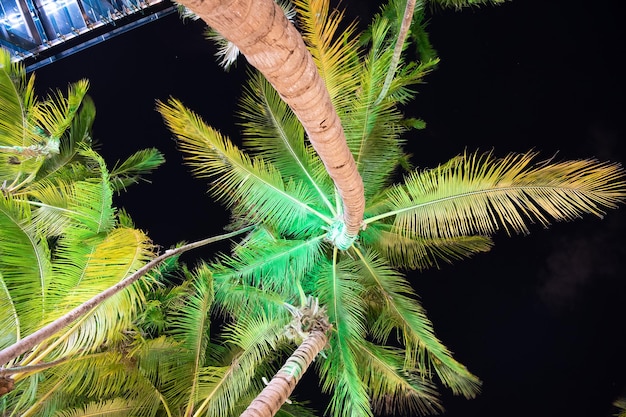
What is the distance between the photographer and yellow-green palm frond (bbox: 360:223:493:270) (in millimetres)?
5637

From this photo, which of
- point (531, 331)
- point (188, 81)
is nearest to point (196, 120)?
point (188, 81)

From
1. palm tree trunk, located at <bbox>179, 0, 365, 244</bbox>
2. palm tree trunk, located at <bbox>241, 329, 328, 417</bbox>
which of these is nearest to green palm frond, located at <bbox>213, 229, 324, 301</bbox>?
palm tree trunk, located at <bbox>241, 329, 328, 417</bbox>

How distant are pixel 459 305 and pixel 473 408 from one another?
5.63 feet

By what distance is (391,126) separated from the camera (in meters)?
5.60

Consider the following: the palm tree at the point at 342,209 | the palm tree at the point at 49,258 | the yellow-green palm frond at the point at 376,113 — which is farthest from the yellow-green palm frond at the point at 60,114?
the yellow-green palm frond at the point at 376,113

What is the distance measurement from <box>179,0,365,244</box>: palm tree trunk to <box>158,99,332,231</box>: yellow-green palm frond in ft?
7.61

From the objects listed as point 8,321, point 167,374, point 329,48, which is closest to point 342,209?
point 329,48

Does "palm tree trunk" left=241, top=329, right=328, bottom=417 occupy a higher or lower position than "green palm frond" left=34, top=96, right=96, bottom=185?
lower

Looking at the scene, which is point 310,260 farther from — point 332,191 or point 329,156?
point 329,156

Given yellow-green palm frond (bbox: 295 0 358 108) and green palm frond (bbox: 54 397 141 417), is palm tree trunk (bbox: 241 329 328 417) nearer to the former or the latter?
green palm frond (bbox: 54 397 141 417)

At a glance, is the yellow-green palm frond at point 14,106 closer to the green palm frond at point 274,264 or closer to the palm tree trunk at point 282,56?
the green palm frond at point 274,264

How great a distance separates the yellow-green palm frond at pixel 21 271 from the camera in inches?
149

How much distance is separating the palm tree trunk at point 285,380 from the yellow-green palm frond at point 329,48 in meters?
2.53

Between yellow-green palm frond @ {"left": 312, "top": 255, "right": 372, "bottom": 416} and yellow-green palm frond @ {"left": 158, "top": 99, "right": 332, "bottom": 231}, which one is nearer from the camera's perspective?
yellow-green palm frond @ {"left": 158, "top": 99, "right": 332, "bottom": 231}
